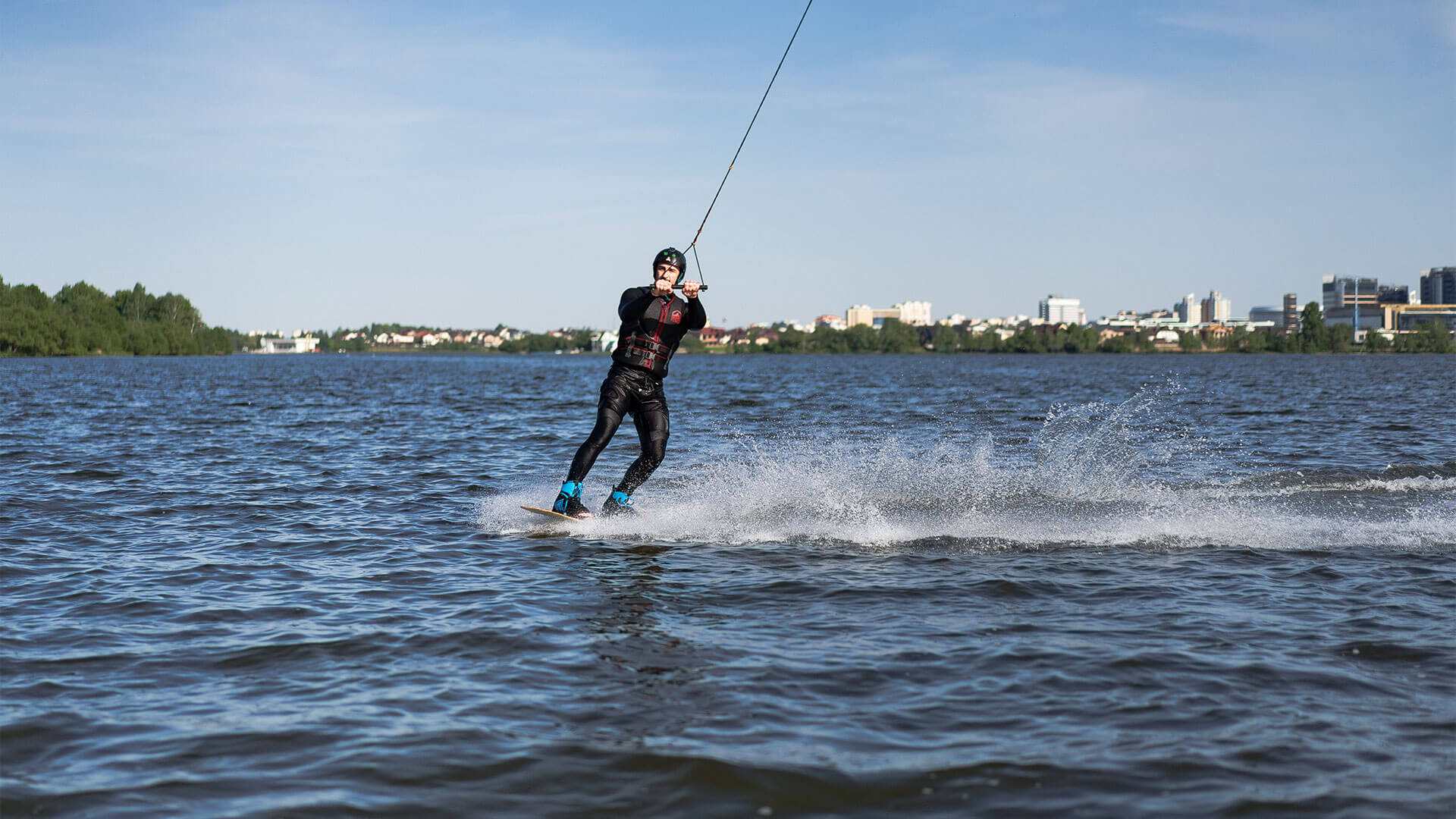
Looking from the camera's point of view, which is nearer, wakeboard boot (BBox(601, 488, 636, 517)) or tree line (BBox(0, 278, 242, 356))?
wakeboard boot (BBox(601, 488, 636, 517))

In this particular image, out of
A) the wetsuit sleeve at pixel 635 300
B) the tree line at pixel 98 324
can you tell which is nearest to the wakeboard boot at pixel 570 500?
the wetsuit sleeve at pixel 635 300

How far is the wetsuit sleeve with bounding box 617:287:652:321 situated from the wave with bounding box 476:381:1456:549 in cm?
202

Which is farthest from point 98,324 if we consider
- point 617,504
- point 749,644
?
point 749,644

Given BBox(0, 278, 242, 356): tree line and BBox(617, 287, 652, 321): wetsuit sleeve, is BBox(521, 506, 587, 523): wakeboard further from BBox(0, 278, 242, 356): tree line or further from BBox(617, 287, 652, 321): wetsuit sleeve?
BBox(0, 278, 242, 356): tree line

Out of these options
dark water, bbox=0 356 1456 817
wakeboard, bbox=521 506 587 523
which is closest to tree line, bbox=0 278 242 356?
dark water, bbox=0 356 1456 817

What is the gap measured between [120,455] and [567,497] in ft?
40.6

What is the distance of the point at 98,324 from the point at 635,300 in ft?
543

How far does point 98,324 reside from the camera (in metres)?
154

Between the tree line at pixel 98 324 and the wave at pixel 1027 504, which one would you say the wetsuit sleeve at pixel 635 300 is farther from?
the tree line at pixel 98 324

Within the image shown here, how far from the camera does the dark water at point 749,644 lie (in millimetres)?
4566

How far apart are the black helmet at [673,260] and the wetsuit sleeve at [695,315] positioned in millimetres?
237

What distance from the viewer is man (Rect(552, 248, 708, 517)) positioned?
10672 mm

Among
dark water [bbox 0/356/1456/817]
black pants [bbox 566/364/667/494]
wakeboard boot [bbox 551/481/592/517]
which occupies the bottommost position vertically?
dark water [bbox 0/356/1456/817]

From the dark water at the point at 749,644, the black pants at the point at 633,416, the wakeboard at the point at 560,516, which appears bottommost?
Answer: the dark water at the point at 749,644
